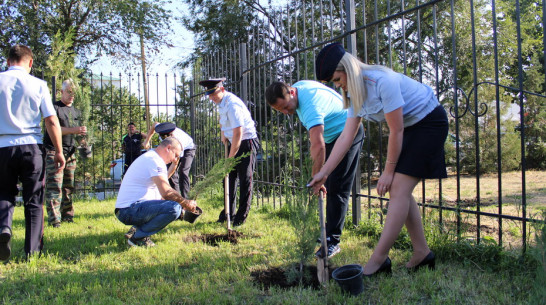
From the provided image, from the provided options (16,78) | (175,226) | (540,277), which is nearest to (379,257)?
(540,277)

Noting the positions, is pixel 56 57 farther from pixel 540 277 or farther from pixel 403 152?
pixel 540 277

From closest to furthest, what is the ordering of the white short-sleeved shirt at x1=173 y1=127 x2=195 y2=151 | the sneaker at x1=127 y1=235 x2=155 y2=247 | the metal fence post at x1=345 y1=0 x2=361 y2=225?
the sneaker at x1=127 y1=235 x2=155 y2=247, the metal fence post at x1=345 y1=0 x2=361 y2=225, the white short-sleeved shirt at x1=173 y1=127 x2=195 y2=151

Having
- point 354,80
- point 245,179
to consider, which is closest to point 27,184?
point 245,179

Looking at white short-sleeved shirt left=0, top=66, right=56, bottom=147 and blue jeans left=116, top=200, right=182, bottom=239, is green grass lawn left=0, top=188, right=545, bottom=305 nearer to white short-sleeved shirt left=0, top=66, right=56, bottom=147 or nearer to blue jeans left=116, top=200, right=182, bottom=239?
blue jeans left=116, top=200, right=182, bottom=239

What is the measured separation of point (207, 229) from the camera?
4.68 m

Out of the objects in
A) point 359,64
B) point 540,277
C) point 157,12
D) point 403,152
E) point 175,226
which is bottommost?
point 175,226

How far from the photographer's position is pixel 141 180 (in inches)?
156

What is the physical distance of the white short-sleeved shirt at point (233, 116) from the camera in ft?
15.1

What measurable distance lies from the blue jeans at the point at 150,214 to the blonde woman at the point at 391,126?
181 cm

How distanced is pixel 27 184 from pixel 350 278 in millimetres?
3091

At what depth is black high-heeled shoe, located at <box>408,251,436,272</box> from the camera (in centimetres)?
281

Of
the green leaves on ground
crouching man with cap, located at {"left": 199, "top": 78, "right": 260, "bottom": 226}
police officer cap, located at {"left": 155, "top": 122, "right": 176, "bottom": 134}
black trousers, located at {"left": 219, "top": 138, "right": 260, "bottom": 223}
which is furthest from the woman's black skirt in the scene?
police officer cap, located at {"left": 155, "top": 122, "right": 176, "bottom": 134}

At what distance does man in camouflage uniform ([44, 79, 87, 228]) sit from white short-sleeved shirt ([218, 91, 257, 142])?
200 centimetres

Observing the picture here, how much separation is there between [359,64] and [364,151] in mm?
8221
